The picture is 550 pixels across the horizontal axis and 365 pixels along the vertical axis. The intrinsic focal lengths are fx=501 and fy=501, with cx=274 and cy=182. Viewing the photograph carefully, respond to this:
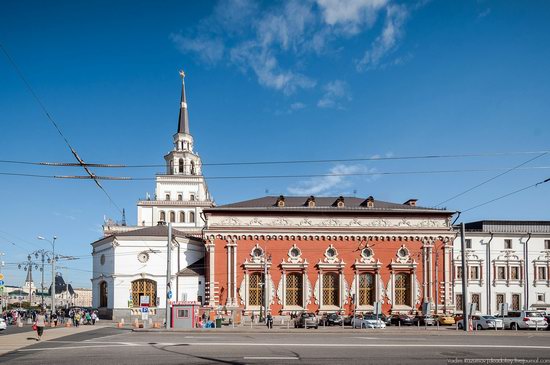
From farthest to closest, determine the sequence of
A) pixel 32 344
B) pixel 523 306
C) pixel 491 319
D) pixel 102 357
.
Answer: pixel 523 306 < pixel 491 319 < pixel 32 344 < pixel 102 357

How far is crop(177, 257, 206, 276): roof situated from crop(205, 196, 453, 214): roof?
7.45 metres

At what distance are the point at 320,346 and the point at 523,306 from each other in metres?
45.6

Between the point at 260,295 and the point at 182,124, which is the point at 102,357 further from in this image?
the point at 182,124

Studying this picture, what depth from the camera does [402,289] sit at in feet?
186

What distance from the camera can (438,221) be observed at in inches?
2258

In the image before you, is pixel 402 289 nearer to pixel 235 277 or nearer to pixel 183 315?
pixel 235 277

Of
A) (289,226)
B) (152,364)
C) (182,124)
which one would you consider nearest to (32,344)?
(152,364)

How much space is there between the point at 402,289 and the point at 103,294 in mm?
34213

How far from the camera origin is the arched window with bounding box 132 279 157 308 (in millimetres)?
55562

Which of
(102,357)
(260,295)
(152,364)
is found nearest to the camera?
(152,364)

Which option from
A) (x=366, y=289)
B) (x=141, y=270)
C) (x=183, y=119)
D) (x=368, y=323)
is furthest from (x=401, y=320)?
(x=183, y=119)

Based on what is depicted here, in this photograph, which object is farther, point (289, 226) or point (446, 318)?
point (289, 226)

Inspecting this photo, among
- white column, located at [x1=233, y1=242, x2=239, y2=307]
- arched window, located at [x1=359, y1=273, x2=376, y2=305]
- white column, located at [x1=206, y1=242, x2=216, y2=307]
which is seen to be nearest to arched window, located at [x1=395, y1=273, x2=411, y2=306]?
arched window, located at [x1=359, y1=273, x2=376, y2=305]

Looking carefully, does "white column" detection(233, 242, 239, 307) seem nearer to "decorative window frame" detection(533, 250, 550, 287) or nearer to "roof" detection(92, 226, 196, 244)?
"roof" detection(92, 226, 196, 244)
